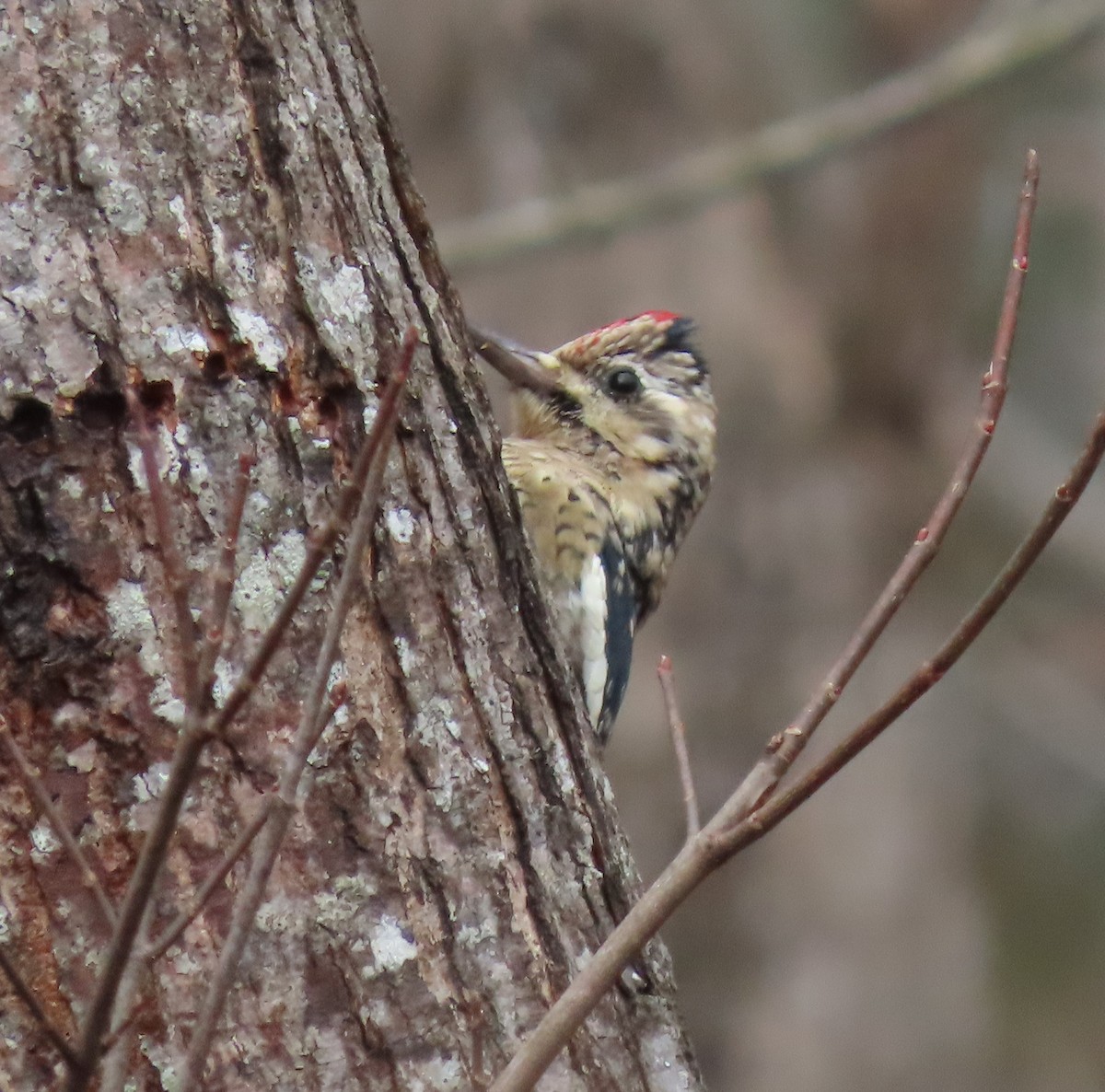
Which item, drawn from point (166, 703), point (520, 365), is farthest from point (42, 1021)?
point (520, 365)

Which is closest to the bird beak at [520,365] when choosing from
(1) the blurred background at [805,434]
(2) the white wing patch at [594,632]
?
(2) the white wing patch at [594,632]

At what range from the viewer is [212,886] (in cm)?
138

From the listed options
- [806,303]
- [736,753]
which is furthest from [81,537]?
[806,303]

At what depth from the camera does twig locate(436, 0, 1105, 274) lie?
16.8ft

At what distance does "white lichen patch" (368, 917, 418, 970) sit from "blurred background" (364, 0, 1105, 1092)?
147 inches

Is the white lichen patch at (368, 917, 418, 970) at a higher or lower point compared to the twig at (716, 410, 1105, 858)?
lower

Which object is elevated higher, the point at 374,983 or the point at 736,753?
the point at 374,983

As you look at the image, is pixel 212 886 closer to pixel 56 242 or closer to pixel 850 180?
pixel 56 242

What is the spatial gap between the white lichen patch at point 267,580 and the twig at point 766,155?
3.32m

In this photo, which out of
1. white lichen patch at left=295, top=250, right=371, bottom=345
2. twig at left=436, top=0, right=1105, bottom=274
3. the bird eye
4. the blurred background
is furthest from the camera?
the blurred background

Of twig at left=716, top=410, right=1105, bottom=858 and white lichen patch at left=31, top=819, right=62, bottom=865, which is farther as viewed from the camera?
white lichen patch at left=31, top=819, right=62, bottom=865

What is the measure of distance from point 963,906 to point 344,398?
5056 millimetres

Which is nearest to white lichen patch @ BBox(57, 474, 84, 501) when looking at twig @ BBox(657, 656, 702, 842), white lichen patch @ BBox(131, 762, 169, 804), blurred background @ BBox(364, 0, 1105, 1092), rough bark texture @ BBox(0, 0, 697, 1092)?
rough bark texture @ BBox(0, 0, 697, 1092)

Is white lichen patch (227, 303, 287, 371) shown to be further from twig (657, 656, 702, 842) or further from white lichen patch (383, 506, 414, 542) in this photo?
twig (657, 656, 702, 842)
